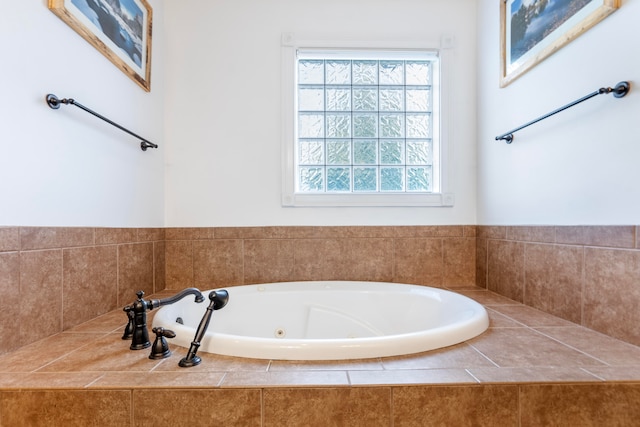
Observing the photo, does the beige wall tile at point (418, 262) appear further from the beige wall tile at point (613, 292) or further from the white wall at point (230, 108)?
the beige wall tile at point (613, 292)

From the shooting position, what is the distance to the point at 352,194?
217 centimetres

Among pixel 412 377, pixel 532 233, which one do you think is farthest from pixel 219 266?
pixel 532 233

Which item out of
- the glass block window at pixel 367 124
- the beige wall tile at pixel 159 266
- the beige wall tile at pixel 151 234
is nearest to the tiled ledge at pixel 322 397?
the beige wall tile at pixel 151 234

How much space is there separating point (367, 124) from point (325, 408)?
1877 mm

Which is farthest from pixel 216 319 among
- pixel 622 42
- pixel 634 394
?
pixel 622 42

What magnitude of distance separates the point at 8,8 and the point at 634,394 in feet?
6.88

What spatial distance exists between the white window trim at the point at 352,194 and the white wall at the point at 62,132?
0.84 m

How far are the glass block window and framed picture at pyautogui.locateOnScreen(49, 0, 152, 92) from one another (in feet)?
3.11

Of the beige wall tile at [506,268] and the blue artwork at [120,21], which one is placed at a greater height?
the blue artwork at [120,21]

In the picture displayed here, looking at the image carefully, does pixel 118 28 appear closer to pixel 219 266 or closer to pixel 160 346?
pixel 219 266

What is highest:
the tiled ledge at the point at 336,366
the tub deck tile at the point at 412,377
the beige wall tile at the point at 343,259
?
the beige wall tile at the point at 343,259

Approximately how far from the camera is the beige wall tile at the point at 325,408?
0.80m

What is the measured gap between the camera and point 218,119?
7.07 feet

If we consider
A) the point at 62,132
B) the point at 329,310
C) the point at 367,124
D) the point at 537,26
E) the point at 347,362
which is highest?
the point at 537,26
